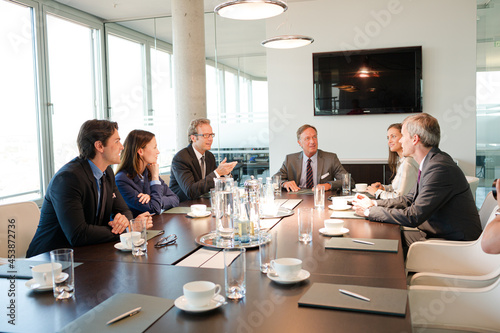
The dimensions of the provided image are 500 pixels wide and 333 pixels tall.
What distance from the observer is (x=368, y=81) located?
6352 mm

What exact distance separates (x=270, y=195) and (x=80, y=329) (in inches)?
74.2

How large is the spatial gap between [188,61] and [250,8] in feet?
9.37

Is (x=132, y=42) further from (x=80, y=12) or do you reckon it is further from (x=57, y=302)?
(x=57, y=302)

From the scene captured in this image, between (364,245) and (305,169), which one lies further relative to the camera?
(305,169)

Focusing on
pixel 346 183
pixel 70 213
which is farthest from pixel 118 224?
pixel 346 183

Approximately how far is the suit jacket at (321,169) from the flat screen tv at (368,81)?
1.95 m

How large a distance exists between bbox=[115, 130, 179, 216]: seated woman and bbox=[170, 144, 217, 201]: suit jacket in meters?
0.40

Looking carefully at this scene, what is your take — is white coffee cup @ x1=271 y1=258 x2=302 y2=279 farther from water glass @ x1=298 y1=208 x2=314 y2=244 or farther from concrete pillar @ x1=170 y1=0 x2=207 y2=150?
concrete pillar @ x1=170 y1=0 x2=207 y2=150

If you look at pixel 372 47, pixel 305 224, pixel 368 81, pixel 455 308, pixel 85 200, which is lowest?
pixel 455 308

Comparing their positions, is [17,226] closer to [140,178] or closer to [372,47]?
[140,178]

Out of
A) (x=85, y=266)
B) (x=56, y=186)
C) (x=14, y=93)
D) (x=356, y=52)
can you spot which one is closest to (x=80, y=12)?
(x=14, y=93)

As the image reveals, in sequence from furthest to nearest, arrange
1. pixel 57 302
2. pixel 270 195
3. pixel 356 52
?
pixel 356 52, pixel 270 195, pixel 57 302

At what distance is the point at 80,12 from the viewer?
6859mm

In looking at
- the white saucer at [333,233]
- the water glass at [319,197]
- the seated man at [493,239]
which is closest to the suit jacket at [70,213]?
the white saucer at [333,233]
